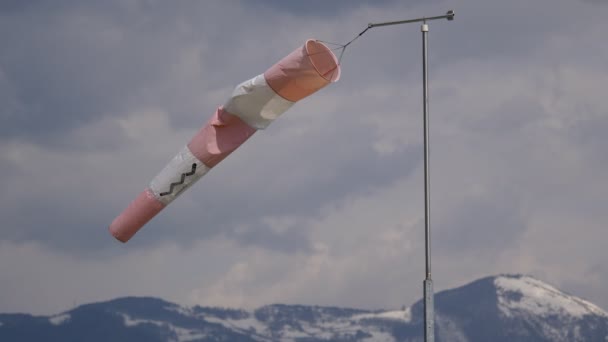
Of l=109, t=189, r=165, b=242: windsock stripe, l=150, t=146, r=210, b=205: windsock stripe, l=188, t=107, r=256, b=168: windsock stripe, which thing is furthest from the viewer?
l=109, t=189, r=165, b=242: windsock stripe

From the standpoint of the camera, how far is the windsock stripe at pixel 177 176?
37.2 metres

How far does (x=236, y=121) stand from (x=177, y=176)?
8.57 feet

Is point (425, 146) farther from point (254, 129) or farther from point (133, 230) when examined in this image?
point (133, 230)

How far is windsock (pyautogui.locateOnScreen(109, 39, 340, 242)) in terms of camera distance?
113ft

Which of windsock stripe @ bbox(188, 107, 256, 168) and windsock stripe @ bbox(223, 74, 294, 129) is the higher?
windsock stripe @ bbox(223, 74, 294, 129)

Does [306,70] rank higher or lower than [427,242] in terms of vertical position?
higher

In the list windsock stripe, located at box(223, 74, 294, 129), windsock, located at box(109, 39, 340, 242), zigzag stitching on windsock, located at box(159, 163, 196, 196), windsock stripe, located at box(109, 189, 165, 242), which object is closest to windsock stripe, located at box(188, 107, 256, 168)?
windsock, located at box(109, 39, 340, 242)

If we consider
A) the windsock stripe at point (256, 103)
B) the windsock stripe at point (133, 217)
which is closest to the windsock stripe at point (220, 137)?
the windsock stripe at point (256, 103)

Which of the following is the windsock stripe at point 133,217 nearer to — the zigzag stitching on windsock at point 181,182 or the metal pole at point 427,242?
the zigzag stitching on windsock at point 181,182

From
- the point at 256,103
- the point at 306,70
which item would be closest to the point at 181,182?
the point at 256,103

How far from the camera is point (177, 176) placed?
123 ft

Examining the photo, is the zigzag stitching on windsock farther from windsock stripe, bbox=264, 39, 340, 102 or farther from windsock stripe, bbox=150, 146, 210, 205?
windsock stripe, bbox=264, 39, 340, 102

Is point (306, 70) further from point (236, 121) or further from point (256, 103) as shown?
point (236, 121)

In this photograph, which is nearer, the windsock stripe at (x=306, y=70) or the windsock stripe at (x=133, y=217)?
the windsock stripe at (x=306, y=70)
